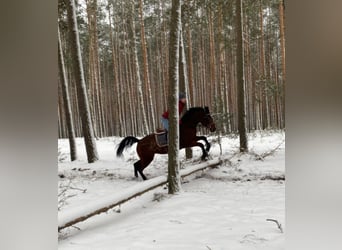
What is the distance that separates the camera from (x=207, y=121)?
7.09 feet

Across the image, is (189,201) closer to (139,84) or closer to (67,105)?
(139,84)

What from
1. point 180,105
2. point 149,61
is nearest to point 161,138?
point 180,105

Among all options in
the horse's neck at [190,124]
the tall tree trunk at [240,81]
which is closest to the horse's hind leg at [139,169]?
the horse's neck at [190,124]

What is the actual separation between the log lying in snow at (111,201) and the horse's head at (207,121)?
0.22m

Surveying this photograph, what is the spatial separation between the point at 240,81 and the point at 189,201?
79 centimetres

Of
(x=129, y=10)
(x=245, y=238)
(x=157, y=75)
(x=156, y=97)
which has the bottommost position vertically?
(x=245, y=238)

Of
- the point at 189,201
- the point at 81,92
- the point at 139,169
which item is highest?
the point at 81,92

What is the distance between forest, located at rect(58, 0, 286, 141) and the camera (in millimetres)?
2113

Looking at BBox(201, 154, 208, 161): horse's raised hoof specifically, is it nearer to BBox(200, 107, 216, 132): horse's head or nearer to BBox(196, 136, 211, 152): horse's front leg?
BBox(196, 136, 211, 152): horse's front leg

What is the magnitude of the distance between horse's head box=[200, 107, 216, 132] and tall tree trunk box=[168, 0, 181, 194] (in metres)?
0.17
